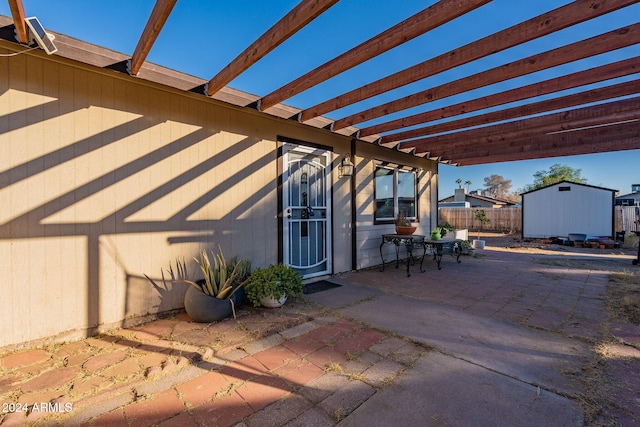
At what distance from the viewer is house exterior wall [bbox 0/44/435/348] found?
7.09ft

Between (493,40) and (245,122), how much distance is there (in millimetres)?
2646

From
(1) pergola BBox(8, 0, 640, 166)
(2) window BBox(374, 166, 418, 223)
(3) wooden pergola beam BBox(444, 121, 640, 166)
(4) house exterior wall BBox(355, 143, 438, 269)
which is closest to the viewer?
(1) pergola BBox(8, 0, 640, 166)

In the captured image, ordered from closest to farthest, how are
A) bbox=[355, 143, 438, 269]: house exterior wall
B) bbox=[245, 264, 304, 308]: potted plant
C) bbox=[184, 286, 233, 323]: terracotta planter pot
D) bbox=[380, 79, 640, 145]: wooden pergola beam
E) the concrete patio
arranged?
the concrete patio < bbox=[184, 286, 233, 323]: terracotta planter pot < bbox=[380, 79, 640, 145]: wooden pergola beam < bbox=[245, 264, 304, 308]: potted plant < bbox=[355, 143, 438, 269]: house exterior wall

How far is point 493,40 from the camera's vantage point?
6.98 feet

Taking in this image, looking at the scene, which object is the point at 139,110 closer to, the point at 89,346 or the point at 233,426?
the point at 89,346

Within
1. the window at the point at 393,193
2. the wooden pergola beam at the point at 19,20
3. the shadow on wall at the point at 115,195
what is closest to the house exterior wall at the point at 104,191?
the shadow on wall at the point at 115,195

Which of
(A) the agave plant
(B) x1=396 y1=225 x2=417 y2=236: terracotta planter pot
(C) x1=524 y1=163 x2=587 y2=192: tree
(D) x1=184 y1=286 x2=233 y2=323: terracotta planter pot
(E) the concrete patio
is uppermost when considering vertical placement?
(C) x1=524 y1=163 x2=587 y2=192: tree

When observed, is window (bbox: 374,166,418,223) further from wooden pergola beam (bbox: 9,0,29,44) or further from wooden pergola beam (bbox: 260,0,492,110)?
wooden pergola beam (bbox: 9,0,29,44)

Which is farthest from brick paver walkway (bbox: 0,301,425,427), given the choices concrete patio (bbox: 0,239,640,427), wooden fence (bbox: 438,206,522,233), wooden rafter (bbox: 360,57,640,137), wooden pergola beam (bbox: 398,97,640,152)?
wooden fence (bbox: 438,206,522,233)

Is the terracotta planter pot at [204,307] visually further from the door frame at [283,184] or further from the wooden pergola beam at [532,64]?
the wooden pergola beam at [532,64]

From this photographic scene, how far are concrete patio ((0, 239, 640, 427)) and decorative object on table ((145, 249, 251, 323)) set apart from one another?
0.13 m

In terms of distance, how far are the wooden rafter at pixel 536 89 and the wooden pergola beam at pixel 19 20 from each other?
12.3 ft

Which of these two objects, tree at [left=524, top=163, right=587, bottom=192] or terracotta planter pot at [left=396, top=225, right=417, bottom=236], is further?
tree at [left=524, top=163, right=587, bottom=192]

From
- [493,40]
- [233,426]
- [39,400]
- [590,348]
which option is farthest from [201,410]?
[493,40]
